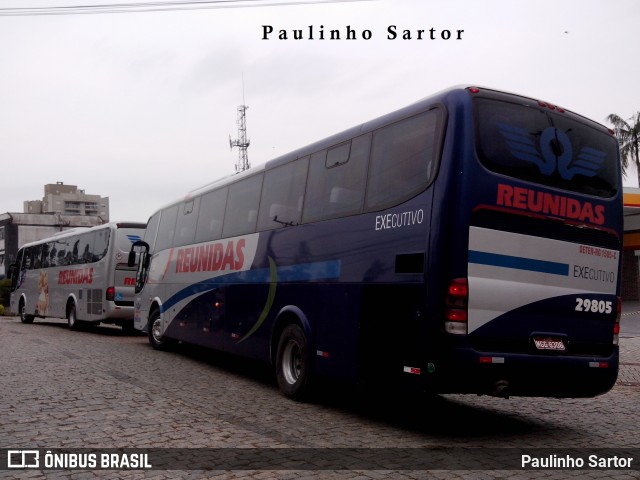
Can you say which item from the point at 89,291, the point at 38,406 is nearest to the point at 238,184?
the point at 38,406

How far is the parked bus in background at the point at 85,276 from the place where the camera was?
63.3 ft

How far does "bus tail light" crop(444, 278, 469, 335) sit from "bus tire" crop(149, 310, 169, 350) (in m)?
9.57

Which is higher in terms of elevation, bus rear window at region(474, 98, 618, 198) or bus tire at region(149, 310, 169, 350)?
bus rear window at region(474, 98, 618, 198)

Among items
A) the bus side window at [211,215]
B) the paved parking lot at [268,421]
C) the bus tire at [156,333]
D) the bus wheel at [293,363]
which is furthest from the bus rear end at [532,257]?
the bus tire at [156,333]

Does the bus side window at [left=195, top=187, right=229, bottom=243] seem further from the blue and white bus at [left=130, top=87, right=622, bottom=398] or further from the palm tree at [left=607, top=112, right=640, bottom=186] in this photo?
the palm tree at [left=607, top=112, right=640, bottom=186]

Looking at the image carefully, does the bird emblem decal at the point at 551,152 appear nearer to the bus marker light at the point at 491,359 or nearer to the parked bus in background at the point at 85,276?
the bus marker light at the point at 491,359

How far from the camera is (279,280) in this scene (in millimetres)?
9508

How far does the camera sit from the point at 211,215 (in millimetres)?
12375

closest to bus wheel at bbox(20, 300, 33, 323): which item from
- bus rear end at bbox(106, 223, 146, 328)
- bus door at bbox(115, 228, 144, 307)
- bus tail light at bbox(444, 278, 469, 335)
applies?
bus rear end at bbox(106, 223, 146, 328)

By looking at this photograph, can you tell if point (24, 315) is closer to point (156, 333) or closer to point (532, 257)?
point (156, 333)

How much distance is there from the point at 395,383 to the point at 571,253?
2.29m

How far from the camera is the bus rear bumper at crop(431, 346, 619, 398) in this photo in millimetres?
6359

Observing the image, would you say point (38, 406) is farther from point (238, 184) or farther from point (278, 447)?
point (238, 184)

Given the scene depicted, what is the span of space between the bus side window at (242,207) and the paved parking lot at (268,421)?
2.41m
